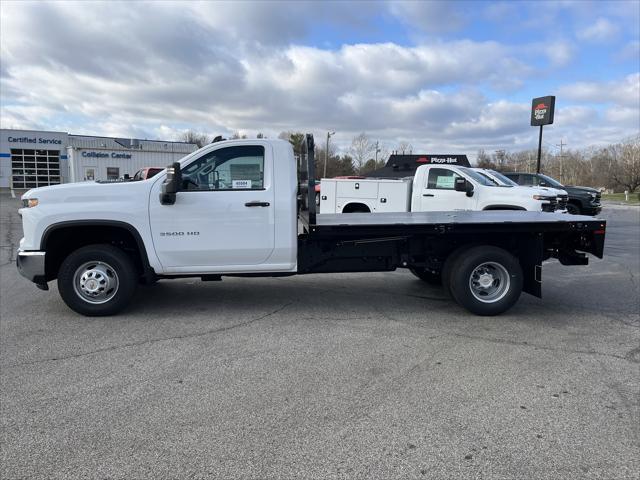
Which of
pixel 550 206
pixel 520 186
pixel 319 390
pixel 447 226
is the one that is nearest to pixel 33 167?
pixel 520 186

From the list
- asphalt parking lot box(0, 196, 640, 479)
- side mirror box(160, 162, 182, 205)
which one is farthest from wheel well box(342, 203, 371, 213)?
side mirror box(160, 162, 182, 205)

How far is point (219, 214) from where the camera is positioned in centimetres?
585

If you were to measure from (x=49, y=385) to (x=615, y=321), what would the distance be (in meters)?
6.09

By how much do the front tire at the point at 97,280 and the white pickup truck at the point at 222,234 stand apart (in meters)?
0.01

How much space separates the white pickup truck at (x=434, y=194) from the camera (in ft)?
36.5

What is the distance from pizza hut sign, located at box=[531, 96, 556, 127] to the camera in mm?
33031

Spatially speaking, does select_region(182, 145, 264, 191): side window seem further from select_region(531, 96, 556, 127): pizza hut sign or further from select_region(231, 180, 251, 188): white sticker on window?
select_region(531, 96, 556, 127): pizza hut sign

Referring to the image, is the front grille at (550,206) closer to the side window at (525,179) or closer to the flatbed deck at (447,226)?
the flatbed deck at (447,226)

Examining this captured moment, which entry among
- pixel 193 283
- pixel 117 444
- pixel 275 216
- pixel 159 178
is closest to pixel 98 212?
pixel 159 178

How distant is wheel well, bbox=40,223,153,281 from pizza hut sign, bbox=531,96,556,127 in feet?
108

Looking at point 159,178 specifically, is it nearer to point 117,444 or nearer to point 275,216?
point 275,216

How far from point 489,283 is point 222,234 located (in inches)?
130

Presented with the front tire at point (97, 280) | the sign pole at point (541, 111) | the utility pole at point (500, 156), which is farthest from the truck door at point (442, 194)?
the utility pole at point (500, 156)

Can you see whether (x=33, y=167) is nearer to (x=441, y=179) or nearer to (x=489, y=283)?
(x=441, y=179)
